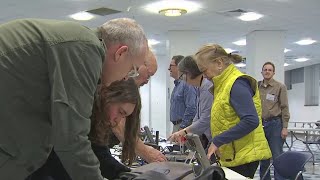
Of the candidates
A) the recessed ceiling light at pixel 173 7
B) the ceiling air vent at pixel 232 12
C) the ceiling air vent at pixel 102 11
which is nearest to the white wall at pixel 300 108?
the ceiling air vent at pixel 232 12

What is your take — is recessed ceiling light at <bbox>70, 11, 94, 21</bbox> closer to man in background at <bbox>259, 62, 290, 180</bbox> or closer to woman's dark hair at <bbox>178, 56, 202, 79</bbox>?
man in background at <bbox>259, 62, 290, 180</bbox>

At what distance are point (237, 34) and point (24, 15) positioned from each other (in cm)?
454

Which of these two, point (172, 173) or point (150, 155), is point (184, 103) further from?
point (172, 173)

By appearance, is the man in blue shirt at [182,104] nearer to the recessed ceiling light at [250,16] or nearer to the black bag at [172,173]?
the black bag at [172,173]

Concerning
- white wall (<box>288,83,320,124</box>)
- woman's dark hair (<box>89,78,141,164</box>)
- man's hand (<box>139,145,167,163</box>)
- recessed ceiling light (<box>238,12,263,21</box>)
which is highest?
recessed ceiling light (<box>238,12,263,21</box>)

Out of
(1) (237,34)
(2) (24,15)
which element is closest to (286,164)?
(2) (24,15)

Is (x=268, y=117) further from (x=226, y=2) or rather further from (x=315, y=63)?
(x=315, y=63)

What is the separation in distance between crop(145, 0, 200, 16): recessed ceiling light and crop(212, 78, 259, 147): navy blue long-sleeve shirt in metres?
4.14

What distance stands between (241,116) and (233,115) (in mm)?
94

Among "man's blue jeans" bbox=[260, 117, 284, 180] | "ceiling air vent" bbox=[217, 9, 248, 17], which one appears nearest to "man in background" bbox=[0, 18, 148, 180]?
"man's blue jeans" bbox=[260, 117, 284, 180]

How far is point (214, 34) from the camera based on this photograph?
363 inches

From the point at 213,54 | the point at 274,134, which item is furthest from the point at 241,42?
the point at 213,54

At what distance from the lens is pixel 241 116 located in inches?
89.4

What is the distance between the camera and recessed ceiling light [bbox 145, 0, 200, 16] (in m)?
6.30
